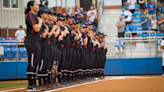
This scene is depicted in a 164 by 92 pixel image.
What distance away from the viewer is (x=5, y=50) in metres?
13.4

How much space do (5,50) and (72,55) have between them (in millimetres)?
5055

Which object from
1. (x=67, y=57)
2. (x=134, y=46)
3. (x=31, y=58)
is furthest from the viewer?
(x=134, y=46)

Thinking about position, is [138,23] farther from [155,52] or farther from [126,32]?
[155,52]

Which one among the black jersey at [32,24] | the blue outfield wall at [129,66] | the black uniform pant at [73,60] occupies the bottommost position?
the blue outfield wall at [129,66]

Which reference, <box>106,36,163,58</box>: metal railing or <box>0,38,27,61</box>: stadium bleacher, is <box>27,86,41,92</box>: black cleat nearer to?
<box>0,38,27,61</box>: stadium bleacher

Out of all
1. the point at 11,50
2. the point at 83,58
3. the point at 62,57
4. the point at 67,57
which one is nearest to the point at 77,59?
the point at 83,58

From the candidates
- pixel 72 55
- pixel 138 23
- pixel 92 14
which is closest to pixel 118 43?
pixel 92 14

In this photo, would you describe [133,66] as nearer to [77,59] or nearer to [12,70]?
[12,70]

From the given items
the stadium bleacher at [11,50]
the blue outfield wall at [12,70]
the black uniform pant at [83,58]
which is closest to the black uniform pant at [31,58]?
the black uniform pant at [83,58]

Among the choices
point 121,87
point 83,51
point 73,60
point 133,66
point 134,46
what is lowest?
point 133,66

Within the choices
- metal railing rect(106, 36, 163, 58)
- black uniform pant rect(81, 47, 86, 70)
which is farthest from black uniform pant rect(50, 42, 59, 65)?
metal railing rect(106, 36, 163, 58)

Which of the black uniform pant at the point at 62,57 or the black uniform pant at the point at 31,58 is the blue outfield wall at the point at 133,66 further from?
the black uniform pant at the point at 31,58

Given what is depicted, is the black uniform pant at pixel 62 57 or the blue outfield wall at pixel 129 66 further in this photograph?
the blue outfield wall at pixel 129 66

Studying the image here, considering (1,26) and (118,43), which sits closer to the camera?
(118,43)
